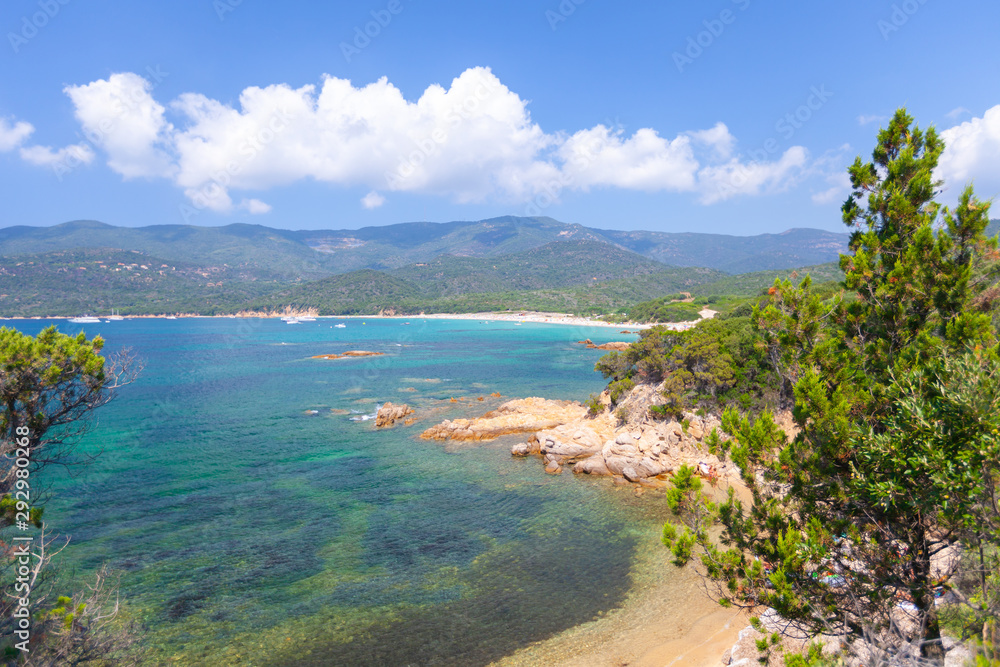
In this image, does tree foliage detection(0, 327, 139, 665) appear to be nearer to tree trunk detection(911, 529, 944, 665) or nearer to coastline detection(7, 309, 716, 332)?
tree trunk detection(911, 529, 944, 665)

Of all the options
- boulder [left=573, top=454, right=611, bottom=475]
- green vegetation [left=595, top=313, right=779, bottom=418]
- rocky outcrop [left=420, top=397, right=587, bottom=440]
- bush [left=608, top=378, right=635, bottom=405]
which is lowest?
boulder [left=573, top=454, right=611, bottom=475]

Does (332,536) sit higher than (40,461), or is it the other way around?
(40,461)

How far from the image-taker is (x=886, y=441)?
5.86 m

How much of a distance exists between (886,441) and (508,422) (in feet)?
101

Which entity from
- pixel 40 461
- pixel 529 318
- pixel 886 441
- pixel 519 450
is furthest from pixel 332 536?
pixel 529 318

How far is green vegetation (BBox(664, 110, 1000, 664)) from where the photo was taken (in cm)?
549

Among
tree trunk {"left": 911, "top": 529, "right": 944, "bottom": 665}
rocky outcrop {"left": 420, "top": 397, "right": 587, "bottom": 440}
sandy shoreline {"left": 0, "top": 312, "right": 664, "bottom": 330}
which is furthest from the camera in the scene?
sandy shoreline {"left": 0, "top": 312, "right": 664, "bottom": 330}

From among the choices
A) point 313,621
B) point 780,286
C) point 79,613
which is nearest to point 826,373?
point 780,286

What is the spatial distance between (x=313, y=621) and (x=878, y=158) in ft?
60.5

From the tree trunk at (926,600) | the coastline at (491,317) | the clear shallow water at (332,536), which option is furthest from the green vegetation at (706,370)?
the coastline at (491,317)

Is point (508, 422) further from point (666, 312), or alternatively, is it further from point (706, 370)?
point (666, 312)

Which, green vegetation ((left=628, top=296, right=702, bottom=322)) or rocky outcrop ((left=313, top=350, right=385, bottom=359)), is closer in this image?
rocky outcrop ((left=313, top=350, right=385, bottom=359))

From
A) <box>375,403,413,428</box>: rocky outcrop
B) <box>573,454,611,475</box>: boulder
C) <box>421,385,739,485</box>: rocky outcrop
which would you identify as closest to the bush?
<box>421,385,739,485</box>: rocky outcrop

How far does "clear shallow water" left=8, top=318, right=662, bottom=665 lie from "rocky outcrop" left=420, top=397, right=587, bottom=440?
6.38ft
